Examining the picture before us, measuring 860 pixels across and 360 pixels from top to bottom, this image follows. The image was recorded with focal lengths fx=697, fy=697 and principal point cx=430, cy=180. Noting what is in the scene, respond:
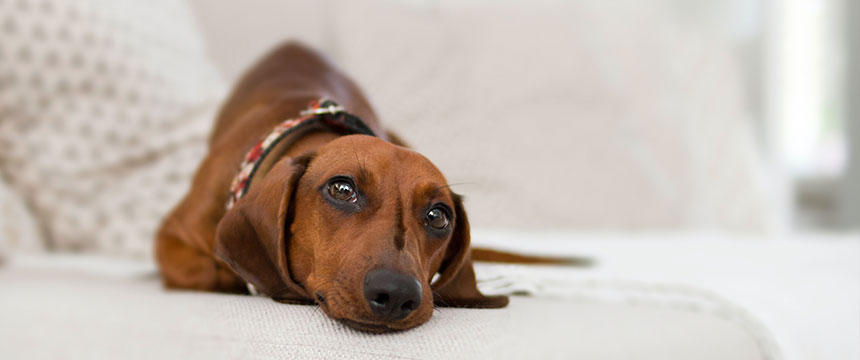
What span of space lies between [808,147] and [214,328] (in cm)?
323

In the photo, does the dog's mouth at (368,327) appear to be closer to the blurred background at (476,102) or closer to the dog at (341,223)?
the dog at (341,223)

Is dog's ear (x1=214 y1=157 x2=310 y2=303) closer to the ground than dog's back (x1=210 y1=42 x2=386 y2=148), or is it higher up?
closer to the ground

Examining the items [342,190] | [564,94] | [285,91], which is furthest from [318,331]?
[564,94]

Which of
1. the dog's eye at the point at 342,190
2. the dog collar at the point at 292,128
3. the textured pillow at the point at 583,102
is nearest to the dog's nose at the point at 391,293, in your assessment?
the dog's eye at the point at 342,190

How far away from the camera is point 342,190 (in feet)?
2.54

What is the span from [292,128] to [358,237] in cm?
26

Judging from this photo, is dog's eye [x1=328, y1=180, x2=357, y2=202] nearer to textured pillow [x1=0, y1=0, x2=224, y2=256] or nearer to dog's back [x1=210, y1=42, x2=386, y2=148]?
dog's back [x1=210, y1=42, x2=386, y2=148]

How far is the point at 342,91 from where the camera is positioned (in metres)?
1.04

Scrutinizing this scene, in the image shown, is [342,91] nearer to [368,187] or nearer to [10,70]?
[368,187]

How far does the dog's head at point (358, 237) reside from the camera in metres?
0.70

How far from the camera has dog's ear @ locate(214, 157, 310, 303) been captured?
0.81 meters

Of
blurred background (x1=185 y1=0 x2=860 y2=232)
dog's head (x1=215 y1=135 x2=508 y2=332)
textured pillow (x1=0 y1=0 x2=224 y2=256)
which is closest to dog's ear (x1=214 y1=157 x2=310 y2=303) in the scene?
dog's head (x1=215 y1=135 x2=508 y2=332)

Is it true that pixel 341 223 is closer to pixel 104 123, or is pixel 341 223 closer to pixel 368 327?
pixel 368 327

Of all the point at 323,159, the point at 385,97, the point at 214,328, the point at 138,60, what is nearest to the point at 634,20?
the point at 385,97
